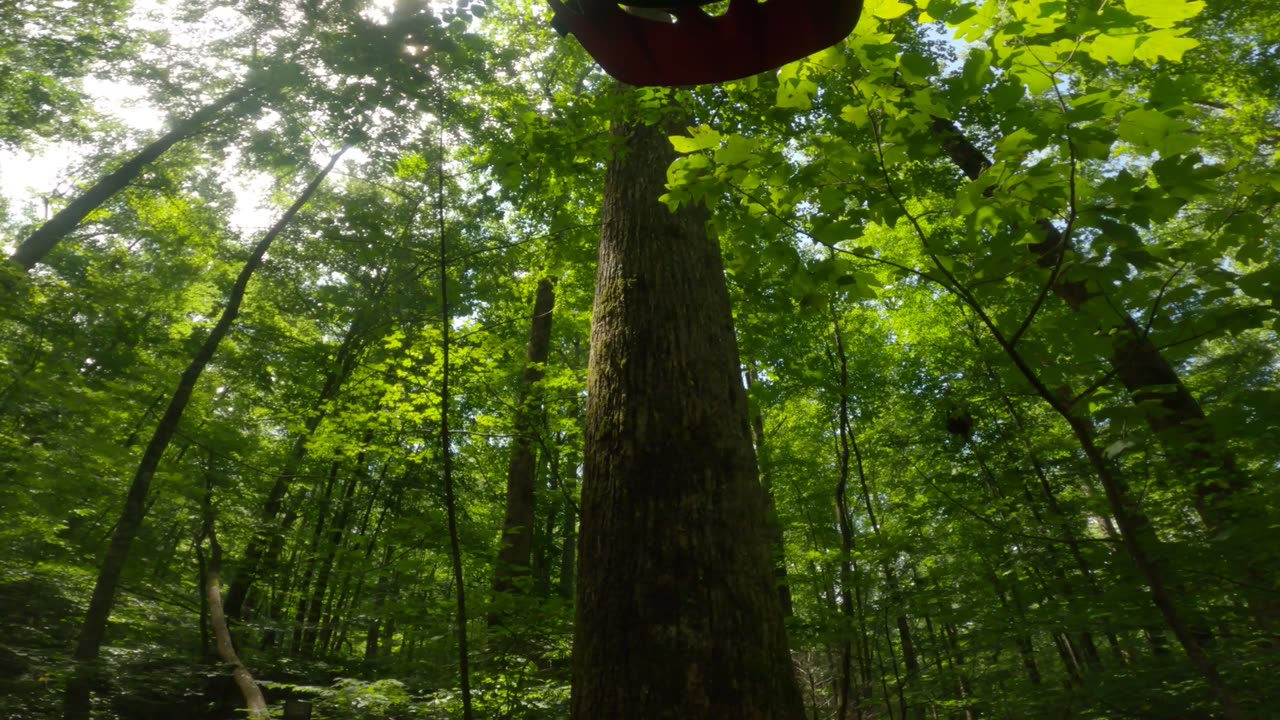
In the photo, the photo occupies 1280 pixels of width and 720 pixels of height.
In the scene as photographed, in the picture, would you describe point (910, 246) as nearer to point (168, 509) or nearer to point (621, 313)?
point (621, 313)

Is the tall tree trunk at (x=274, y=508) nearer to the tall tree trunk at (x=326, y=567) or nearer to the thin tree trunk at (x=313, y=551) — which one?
the thin tree trunk at (x=313, y=551)

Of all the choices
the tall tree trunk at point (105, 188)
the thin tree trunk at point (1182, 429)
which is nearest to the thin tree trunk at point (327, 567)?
the tall tree trunk at point (105, 188)

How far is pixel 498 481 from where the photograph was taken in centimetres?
1482

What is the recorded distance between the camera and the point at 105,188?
33.9ft

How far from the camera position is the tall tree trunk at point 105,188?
9.29m

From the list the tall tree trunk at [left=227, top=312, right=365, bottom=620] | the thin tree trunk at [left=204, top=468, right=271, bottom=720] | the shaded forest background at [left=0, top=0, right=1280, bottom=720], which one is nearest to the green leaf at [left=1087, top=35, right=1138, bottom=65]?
the shaded forest background at [left=0, top=0, right=1280, bottom=720]

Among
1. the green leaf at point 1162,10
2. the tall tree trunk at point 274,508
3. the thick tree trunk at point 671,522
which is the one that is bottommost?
the thick tree trunk at point 671,522

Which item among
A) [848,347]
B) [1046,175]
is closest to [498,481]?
[848,347]

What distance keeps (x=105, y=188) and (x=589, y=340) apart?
1014cm

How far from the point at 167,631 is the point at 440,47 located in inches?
309

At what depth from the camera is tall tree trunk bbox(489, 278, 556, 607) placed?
19.9ft

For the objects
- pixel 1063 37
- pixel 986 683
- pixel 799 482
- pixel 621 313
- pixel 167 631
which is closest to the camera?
pixel 1063 37

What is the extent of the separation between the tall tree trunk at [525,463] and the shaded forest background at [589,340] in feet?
0.26

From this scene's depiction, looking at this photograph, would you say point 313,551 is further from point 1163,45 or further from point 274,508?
point 1163,45
